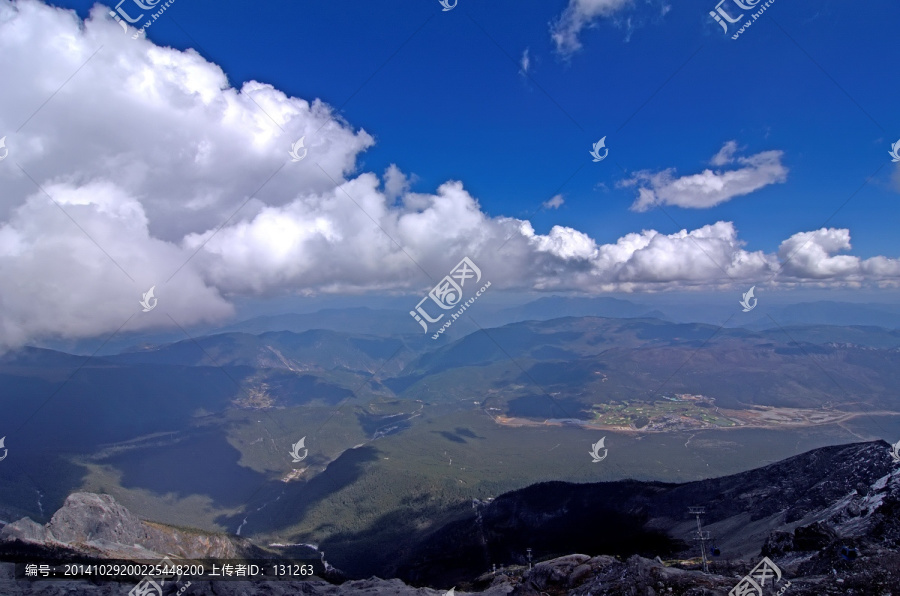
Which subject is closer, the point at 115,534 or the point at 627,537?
the point at 627,537

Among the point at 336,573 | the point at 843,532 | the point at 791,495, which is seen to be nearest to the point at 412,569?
the point at 336,573

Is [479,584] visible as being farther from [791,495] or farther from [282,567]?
[791,495]

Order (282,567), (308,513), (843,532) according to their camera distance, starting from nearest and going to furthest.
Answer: (843,532)
(282,567)
(308,513)

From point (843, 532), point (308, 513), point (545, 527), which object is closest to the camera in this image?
point (843, 532)
